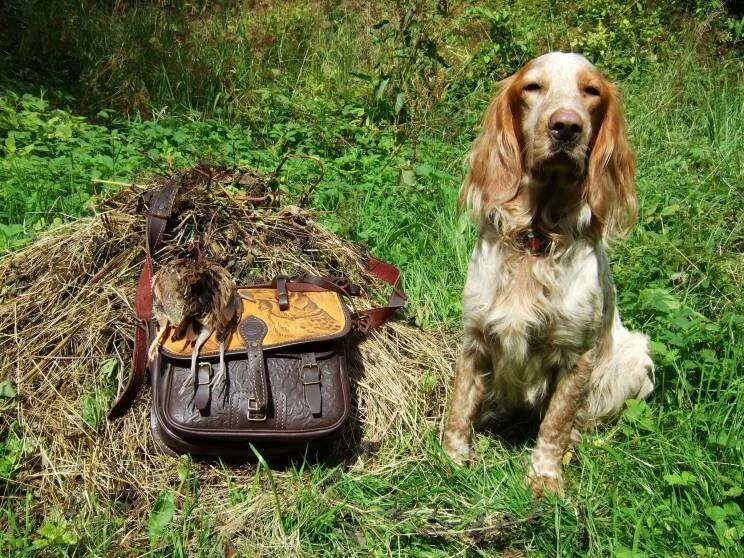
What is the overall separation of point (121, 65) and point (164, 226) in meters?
3.57

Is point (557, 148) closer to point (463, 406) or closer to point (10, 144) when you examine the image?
point (463, 406)

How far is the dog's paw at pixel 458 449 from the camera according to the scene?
265 centimetres

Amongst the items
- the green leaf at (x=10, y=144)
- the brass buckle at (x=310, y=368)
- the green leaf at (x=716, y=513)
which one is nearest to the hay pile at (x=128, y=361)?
the brass buckle at (x=310, y=368)

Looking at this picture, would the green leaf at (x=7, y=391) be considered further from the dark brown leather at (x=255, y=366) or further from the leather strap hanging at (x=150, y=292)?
the dark brown leather at (x=255, y=366)

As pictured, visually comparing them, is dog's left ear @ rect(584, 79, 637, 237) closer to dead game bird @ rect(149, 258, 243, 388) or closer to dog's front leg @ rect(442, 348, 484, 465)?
dog's front leg @ rect(442, 348, 484, 465)

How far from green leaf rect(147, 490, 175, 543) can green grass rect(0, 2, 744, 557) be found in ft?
0.05

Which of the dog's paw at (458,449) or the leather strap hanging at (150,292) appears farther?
the dog's paw at (458,449)

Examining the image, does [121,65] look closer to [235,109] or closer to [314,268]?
[235,109]

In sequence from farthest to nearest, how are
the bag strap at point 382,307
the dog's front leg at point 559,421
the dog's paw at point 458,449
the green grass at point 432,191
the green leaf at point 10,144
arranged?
1. the green leaf at point 10,144
2. the bag strap at point 382,307
3. the dog's paw at point 458,449
4. the dog's front leg at point 559,421
5. the green grass at point 432,191

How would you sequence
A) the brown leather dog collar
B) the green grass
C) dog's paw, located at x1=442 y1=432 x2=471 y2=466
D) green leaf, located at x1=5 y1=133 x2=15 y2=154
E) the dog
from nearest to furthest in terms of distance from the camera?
the green grass, the dog, the brown leather dog collar, dog's paw, located at x1=442 y1=432 x2=471 y2=466, green leaf, located at x1=5 y1=133 x2=15 y2=154

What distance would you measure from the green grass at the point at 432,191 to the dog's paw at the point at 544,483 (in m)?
0.06

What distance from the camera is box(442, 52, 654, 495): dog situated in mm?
2320

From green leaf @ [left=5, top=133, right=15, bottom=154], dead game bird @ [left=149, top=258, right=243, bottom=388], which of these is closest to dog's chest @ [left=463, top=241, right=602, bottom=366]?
dead game bird @ [left=149, top=258, right=243, bottom=388]

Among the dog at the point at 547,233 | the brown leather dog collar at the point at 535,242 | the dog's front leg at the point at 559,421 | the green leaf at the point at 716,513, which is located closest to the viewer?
the green leaf at the point at 716,513
